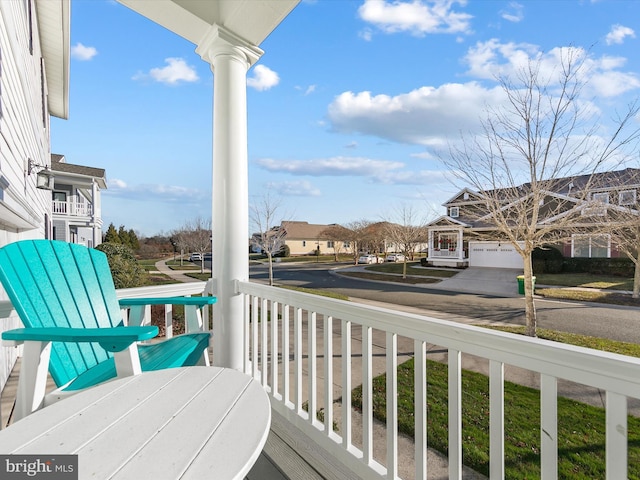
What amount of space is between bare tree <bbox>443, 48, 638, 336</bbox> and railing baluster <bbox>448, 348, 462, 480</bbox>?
5.21 meters

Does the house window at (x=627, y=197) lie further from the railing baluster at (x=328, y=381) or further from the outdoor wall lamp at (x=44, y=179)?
the outdoor wall lamp at (x=44, y=179)

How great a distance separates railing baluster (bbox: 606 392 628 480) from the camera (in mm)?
767

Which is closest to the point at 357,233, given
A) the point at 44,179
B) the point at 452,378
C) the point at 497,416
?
the point at 44,179

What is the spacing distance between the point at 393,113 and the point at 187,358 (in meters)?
8.04

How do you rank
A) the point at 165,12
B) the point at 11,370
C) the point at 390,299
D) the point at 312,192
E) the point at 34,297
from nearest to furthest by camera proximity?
the point at 34,297 < the point at 165,12 < the point at 11,370 < the point at 390,299 < the point at 312,192

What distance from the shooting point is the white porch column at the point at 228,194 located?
92.5 inches

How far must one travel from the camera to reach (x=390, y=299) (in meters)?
9.60

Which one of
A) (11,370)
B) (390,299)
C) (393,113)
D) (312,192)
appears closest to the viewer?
(11,370)

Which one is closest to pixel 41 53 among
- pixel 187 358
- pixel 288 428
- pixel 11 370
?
pixel 11 370

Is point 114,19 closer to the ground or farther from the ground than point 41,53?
closer to the ground

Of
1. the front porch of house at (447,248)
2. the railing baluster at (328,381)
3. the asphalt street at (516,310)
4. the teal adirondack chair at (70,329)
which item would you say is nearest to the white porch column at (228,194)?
the teal adirondack chair at (70,329)

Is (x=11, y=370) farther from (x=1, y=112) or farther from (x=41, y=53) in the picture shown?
(x=41, y=53)

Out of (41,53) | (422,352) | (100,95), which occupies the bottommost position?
(422,352)

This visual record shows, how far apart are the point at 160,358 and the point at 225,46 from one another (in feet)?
6.83
